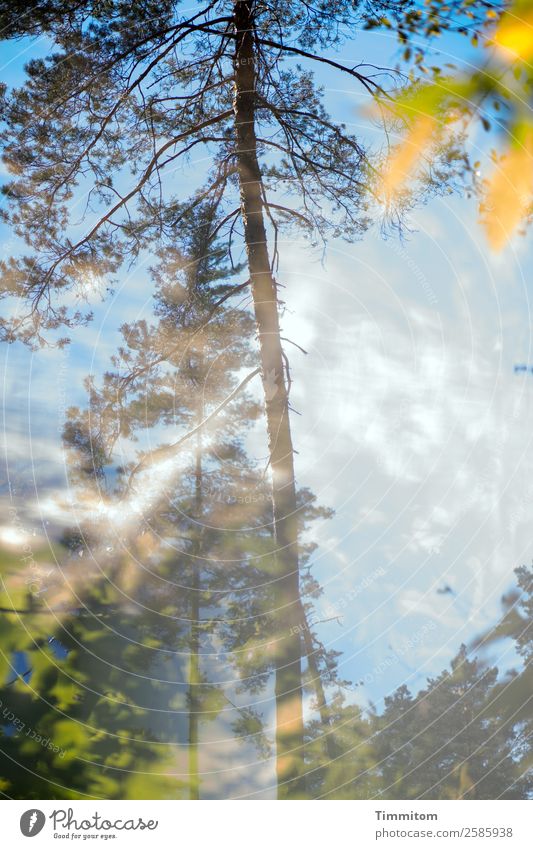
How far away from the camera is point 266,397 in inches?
75.4

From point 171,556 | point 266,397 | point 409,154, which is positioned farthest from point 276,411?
point 409,154

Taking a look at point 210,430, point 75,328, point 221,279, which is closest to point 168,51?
point 221,279

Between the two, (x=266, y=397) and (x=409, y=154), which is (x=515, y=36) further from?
(x=266, y=397)

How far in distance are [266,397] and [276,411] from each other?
62 millimetres

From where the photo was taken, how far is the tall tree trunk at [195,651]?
1.67 m

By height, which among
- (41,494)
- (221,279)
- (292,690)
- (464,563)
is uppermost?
(221,279)

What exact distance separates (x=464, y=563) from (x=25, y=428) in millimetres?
1622

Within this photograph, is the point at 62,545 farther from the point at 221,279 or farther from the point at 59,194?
the point at 59,194

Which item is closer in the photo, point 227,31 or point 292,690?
point 292,690

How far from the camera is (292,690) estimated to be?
176cm
